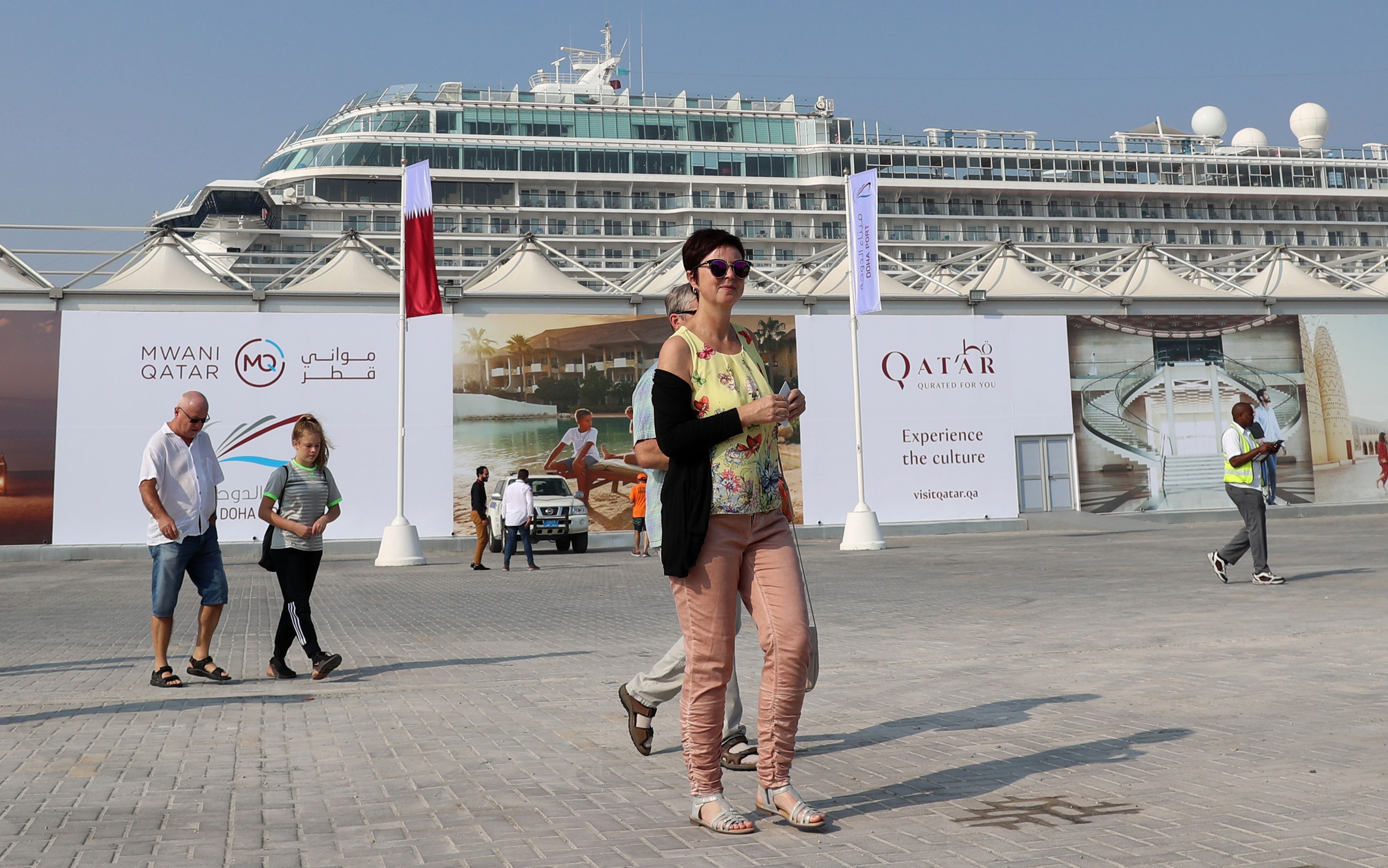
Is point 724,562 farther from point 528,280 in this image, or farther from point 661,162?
point 661,162

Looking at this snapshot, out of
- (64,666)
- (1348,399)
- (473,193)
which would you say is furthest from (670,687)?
(473,193)

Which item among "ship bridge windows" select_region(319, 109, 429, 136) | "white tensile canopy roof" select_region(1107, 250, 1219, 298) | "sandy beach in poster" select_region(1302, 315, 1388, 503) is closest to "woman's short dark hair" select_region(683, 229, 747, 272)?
"white tensile canopy roof" select_region(1107, 250, 1219, 298)

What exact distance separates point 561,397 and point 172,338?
329 inches

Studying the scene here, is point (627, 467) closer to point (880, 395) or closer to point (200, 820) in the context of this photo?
point (880, 395)

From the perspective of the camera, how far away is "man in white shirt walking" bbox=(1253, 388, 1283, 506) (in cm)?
2916

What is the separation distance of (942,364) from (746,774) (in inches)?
953

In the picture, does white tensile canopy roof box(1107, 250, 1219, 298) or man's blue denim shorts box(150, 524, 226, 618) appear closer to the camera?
man's blue denim shorts box(150, 524, 226, 618)

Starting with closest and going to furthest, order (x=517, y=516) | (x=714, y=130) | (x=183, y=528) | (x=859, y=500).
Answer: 1. (x=183, y=528)
2. (x=517, y=516)
3. (x=859, y=500)
4. (x=714, y=130)

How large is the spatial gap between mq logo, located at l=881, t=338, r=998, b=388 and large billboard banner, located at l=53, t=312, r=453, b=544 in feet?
34.1

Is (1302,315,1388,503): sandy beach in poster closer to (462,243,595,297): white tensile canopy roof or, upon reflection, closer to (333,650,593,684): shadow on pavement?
(462,243,595,297): white tensile canopy roof

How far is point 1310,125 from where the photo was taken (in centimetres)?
7225

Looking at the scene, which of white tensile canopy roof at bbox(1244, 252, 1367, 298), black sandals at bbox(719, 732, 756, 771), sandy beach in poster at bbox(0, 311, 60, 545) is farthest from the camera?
white tensile canopy roof at bbox(1244, 252, 1367, 298)

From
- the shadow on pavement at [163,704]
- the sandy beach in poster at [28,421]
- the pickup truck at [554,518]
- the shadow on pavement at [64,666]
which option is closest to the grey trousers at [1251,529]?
the shadow on pavement at [163,704]

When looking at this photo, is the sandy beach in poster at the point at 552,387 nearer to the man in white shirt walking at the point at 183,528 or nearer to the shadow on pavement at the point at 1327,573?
the shadow on pavement at the point at 1327,573
